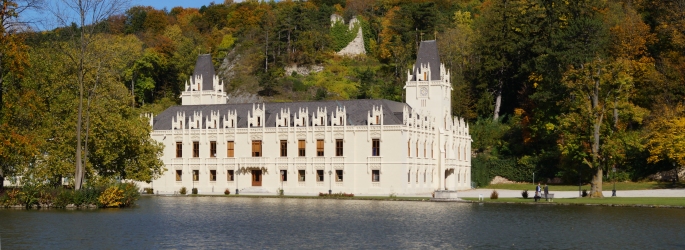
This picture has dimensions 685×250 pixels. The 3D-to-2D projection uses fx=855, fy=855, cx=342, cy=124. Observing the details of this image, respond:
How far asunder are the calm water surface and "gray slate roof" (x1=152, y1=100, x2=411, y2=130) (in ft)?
93.2

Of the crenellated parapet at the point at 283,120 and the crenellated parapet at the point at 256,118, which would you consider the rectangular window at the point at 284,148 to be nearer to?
the crenellated parapet at the point at 283,120

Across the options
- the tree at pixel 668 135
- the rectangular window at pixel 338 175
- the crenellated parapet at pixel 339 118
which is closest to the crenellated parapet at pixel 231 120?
the crenellated parapet at pixel 339 118

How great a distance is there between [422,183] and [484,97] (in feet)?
80.0

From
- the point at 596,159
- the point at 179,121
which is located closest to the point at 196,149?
the point at 179,121

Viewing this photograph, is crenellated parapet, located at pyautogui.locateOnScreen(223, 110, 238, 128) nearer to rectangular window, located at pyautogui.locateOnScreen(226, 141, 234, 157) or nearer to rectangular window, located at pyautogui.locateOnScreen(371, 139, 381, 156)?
rectangular window, located at pyautogui.locateOnScreen(226, 141, 234, 157)

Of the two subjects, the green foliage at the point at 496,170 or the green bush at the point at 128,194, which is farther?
the green foliage at the point at 496,170

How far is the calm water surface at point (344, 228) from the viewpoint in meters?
33.2

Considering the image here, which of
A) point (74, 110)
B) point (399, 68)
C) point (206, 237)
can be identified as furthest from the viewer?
point (399, 68)

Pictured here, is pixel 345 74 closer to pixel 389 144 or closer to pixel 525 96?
pixel 525 96

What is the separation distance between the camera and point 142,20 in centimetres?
17500

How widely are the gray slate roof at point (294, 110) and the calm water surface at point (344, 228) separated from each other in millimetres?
28413

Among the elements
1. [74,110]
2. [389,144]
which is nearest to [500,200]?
[389,144]

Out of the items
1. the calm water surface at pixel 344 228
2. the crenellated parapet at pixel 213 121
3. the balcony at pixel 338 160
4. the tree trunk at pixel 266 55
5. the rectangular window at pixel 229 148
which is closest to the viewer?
the calm water surface at pixel 344 228

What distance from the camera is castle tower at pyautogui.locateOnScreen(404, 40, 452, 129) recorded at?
3440 inches
